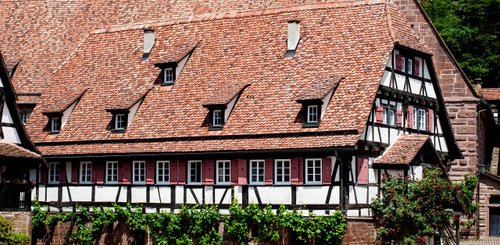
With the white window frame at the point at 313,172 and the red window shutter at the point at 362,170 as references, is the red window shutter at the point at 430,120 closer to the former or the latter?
the red window shutter at the point at 362,170

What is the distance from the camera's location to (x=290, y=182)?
157ft

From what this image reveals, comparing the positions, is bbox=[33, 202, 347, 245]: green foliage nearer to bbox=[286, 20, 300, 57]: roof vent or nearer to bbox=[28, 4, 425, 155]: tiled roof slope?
bbox=[28, 4, 425, 155]: tiled roof slope

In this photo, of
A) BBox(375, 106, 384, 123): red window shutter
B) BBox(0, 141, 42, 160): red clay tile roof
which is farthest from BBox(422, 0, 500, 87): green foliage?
BBox(0, 141, 42, 160): red clay tile roof

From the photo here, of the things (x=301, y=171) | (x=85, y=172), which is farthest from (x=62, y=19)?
(x=301, y=171)

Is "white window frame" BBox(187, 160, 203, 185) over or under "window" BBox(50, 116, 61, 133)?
under

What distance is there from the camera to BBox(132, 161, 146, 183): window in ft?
172

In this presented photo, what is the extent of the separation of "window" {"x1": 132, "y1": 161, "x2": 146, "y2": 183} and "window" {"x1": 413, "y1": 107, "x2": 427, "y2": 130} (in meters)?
10.9

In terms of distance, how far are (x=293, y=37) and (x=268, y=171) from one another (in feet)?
20.8

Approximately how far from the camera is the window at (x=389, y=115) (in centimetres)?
4953

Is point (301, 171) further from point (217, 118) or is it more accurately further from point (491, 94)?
point (491, 94)

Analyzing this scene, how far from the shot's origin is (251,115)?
164ft

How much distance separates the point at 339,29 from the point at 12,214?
569 inches

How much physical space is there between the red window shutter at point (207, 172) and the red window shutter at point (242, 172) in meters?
1.36

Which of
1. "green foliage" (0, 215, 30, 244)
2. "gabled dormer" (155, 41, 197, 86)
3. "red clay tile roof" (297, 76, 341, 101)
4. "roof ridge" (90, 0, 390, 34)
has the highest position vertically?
"roof ridge" (90, 0, 390, 34)
